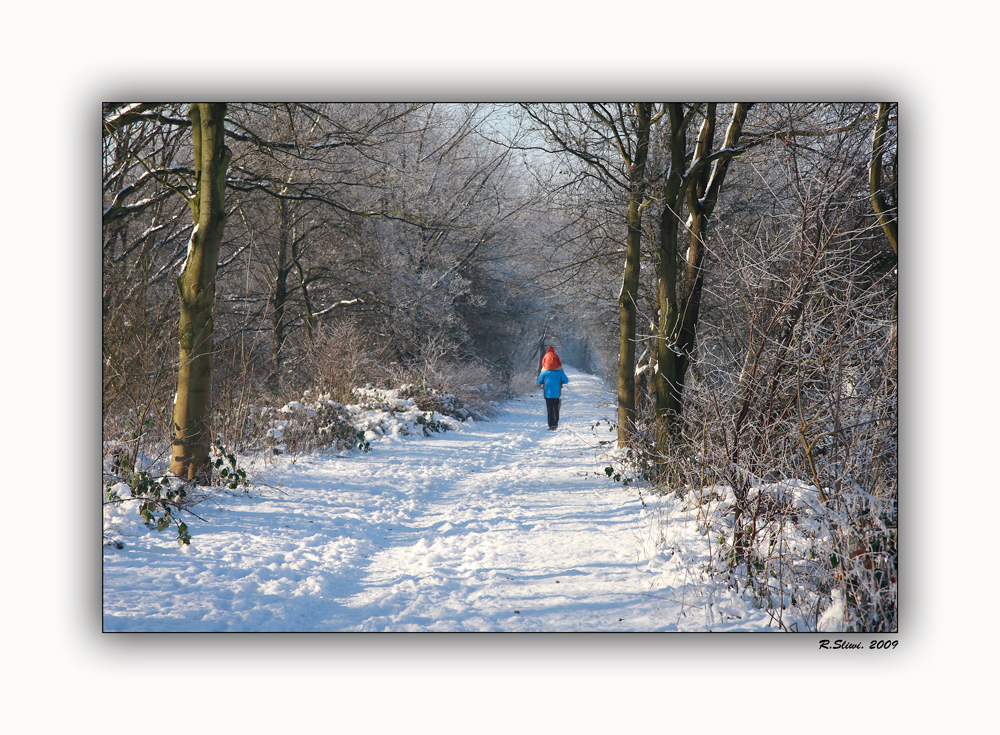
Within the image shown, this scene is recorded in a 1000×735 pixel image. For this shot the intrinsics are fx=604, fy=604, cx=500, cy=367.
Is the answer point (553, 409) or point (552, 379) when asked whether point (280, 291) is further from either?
point (553, 409)

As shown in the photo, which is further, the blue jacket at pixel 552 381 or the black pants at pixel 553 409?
the black pants at pixel 553 409

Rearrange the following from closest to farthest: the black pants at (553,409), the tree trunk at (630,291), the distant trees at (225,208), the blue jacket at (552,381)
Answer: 1. the distant trees at (225,208)
2. the tree trunk at (630,291)
3. the blue jacket at (552,381)
4. the black pants at (553,409)

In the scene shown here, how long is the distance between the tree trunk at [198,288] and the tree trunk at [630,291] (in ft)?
16.9

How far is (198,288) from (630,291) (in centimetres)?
641

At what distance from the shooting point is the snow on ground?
3590mm

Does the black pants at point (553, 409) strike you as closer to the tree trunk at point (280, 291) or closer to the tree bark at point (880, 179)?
the tree trunk at point (280, 291)

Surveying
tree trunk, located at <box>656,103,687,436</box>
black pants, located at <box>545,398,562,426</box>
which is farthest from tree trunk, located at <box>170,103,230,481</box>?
black pants, located at <box>545,398,562,426</box>

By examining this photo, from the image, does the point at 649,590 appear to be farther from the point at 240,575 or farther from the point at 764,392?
the point at 240,575

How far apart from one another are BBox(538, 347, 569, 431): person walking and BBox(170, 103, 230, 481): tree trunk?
6982mm

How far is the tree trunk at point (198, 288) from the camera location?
5480mm

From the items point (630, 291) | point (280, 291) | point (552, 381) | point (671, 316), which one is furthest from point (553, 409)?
point (280, 291)

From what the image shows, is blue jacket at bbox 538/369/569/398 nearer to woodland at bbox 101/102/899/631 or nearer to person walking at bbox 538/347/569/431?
person walking at bbox 538/347/569/431

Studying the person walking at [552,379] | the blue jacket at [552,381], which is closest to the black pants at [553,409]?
the person walking at [552,379]
